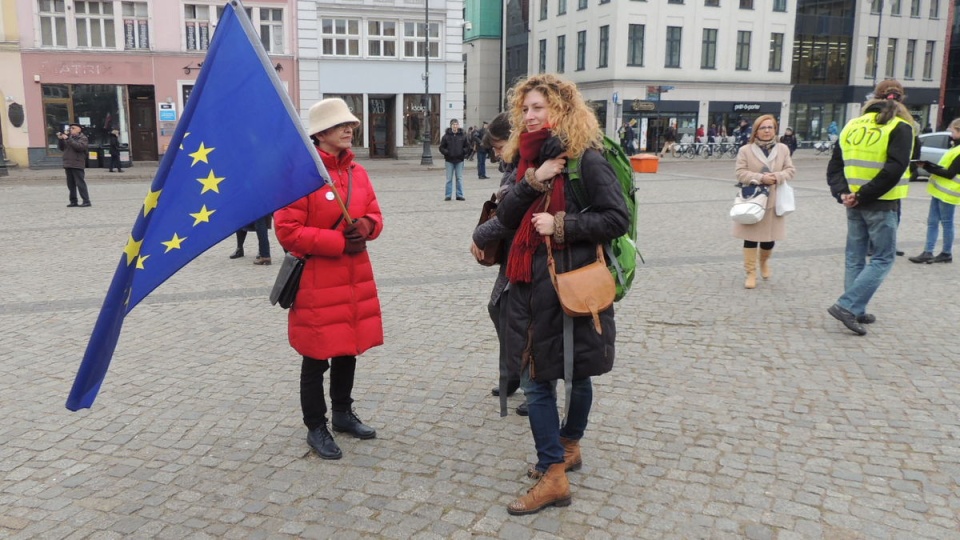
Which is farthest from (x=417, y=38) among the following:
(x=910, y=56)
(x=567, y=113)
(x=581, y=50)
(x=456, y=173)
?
(x=910, y=56)

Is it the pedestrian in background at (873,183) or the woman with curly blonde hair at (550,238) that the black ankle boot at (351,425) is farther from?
the pedestrian in background at (873,183)

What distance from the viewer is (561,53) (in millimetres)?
50469

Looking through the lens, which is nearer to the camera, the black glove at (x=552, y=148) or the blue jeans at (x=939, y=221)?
the black glove at (x=552, y=148)

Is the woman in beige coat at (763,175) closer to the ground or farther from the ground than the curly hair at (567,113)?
closer to the ground

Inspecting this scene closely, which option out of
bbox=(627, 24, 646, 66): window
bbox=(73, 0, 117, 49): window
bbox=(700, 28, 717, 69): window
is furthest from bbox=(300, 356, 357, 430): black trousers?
bbox=(700, 28, 717, 69): window

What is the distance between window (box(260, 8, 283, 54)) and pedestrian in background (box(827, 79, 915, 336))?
99.6 feet

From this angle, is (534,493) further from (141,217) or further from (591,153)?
(141,217)

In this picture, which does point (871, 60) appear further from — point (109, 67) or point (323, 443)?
point (323, 443)

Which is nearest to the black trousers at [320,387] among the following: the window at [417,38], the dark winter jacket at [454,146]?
the dark winter jacket at [454,146]

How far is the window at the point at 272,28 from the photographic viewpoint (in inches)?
1310

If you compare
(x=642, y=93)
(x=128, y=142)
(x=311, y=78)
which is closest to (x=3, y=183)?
(x=128, y=142)

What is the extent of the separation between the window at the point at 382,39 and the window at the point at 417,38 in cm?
51

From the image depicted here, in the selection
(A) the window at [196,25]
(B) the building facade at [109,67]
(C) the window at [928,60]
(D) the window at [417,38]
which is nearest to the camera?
(B) the building facade at [109,67]

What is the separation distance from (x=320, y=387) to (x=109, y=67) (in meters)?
30.9
